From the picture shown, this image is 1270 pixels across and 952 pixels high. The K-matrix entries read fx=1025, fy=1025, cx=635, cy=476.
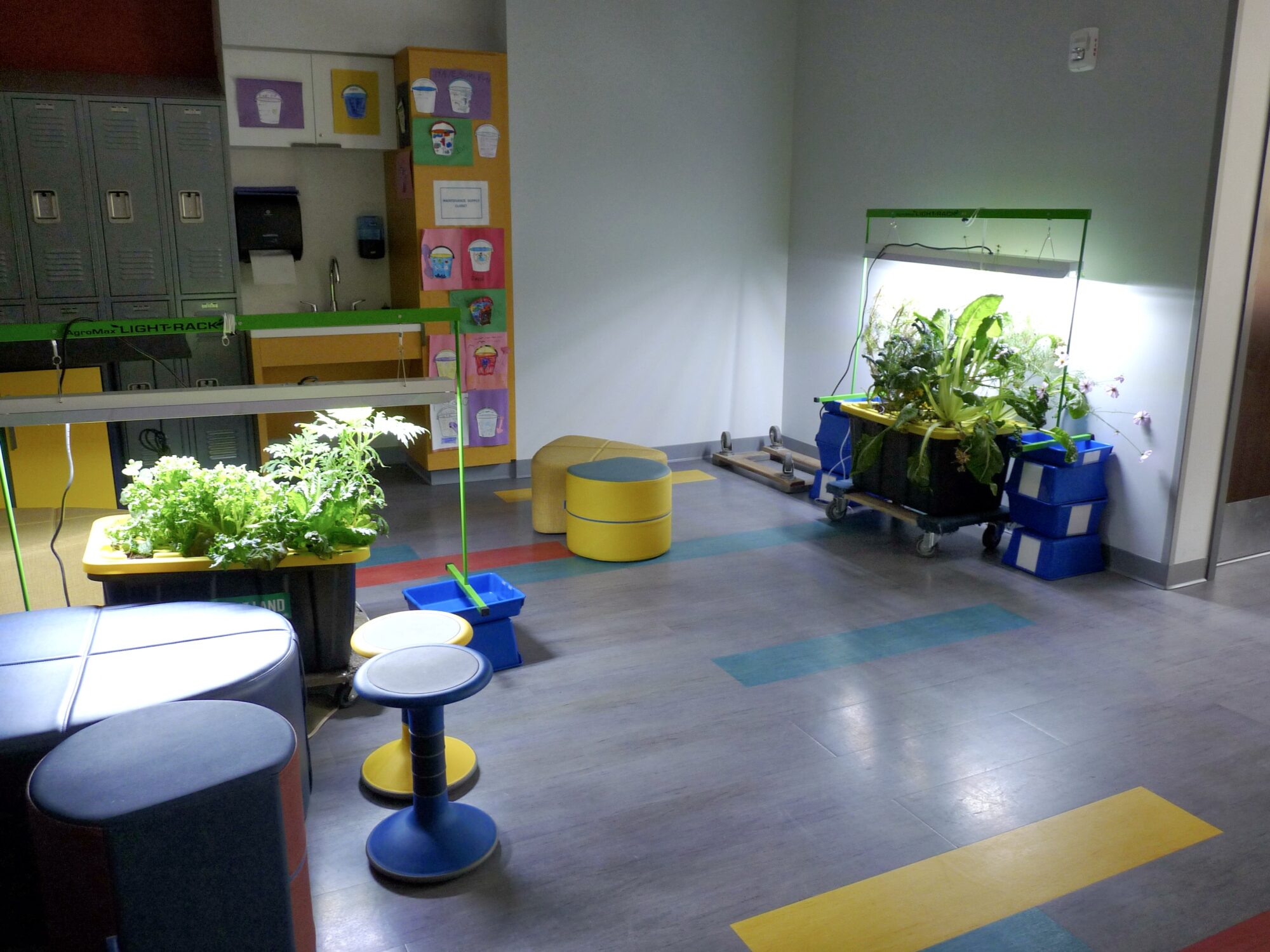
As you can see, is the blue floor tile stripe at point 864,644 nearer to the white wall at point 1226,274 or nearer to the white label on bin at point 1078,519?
the white label on bin at point 1078,519

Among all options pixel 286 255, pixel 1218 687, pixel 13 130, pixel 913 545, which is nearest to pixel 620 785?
pixel 1218 687

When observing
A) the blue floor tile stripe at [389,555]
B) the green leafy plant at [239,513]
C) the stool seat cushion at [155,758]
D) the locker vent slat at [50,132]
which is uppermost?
the locker vent slat at [50,132]

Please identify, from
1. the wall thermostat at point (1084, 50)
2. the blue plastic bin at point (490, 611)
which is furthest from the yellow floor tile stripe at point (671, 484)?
the wall thermostat at point (1084, 50)

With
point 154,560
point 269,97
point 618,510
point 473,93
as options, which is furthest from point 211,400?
point 473,93

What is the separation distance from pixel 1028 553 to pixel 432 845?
3.03 metres

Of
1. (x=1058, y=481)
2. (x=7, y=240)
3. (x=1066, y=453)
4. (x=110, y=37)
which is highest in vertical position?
(x=110, y=37)

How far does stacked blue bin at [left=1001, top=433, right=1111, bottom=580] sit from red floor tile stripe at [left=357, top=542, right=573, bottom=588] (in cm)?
204

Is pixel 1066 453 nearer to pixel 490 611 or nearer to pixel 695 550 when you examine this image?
pixel 695 550

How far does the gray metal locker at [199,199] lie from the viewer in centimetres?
500

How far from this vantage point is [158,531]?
3.01m

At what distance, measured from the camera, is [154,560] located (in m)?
2.94

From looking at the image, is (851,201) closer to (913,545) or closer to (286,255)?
(913,545)

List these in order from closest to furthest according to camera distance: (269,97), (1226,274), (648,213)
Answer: (1226,274) < (269,97) < (648,213)

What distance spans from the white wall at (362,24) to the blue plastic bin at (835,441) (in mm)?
2686
